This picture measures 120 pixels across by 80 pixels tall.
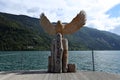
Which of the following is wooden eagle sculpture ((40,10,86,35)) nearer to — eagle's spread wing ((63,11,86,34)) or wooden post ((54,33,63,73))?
eagle's spread wing ((63,11,86,34))

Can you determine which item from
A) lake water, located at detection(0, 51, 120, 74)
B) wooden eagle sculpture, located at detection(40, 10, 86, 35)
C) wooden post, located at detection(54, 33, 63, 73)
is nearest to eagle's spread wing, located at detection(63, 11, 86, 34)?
wooden eagle sculpture, located at detection(40, 10, 86, 35)

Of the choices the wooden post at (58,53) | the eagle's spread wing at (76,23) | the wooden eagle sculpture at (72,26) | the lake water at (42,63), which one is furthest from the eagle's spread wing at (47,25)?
the lake water at (42,63)

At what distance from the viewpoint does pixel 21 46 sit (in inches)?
6516

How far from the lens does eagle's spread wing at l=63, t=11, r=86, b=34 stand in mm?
17250

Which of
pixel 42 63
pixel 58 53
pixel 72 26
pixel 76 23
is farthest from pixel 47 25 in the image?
pixel 42 63

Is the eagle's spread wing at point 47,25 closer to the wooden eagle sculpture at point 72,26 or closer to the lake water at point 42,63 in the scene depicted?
the wooden eagle sculpture at point 72,26

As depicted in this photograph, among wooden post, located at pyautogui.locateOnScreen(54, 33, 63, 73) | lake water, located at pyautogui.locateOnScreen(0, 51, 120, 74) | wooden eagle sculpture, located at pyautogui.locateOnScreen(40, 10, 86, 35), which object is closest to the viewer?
wooden post, located at pyautogui.locateOnScreen(54, 33, 63, 73)

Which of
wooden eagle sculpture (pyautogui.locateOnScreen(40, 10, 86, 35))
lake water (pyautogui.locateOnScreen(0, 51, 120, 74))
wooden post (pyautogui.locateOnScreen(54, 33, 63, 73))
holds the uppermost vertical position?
wooden eagle sculpture (pyautogui.locateOnScreen(40, 10, 86, 35))

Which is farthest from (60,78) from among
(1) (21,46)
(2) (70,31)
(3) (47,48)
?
(3) (47,48)

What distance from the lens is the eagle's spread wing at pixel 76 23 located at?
679 inches

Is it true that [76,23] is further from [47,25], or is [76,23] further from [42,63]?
[42,63]

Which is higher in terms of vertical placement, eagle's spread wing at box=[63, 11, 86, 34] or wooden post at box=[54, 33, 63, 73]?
eagle's spread wing at box=[63, 11, 86, 34]

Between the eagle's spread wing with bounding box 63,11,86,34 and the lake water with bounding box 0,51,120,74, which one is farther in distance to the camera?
the lake water with bounding box 0,51,120,74

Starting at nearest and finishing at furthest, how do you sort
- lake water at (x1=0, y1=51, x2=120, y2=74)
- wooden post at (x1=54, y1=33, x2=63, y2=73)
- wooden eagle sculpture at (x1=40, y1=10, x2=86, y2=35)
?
1. wooden post at (x1=54, y1=33, x2=63, y2=73)
2. wooden eagle sculpture at (x1=40, y1=10, x2=86, y2=35)
3. lake water at (x1=0, y1=51, x2=120, y2=74)
